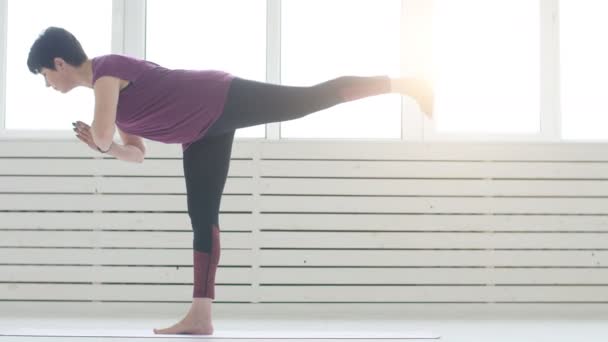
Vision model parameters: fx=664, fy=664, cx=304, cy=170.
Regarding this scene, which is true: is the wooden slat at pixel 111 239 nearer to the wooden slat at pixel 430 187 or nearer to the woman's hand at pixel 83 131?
the wooden slat at pixel 430 187

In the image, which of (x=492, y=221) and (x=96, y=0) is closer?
(x=492, y=221)

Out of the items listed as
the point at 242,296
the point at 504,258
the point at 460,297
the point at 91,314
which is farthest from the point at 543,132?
the point at 91,314

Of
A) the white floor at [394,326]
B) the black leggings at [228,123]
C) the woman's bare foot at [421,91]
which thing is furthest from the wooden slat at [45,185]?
the woman's bare foot at [421,91]

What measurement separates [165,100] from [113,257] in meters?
1.53

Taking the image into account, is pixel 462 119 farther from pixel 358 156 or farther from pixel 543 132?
pixel 358 156

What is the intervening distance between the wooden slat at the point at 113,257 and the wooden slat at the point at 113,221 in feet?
0.41

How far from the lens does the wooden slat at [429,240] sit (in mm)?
3588

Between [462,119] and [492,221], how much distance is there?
2.18 feet

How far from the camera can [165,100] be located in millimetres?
2336

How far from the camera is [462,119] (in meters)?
3.95

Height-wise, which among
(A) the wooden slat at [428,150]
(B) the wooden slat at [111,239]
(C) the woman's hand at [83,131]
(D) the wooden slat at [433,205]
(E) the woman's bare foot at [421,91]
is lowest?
(B) the wooden slat at [111,239]

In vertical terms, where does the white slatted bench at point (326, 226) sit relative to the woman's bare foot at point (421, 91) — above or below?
below

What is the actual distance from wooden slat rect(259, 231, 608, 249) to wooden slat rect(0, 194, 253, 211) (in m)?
0.24

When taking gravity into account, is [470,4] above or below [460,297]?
above
